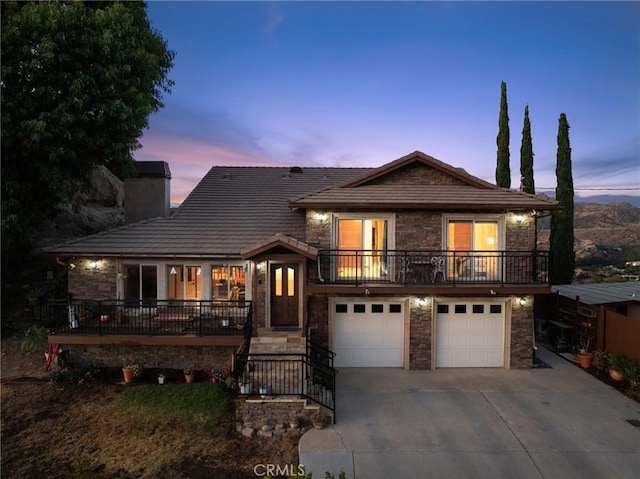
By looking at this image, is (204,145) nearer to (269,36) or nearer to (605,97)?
(269,36)

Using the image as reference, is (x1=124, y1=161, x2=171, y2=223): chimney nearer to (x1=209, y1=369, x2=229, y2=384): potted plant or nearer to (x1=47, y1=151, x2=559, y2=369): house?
(x1=47, y1=151, x2=559, y2=369): house

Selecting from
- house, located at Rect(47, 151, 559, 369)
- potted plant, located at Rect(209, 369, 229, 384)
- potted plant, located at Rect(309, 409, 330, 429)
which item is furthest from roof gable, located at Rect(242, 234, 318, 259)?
potted plant, located at Rect(309, 409, 330, 429)

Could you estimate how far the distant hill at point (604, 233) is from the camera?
33.1 meters

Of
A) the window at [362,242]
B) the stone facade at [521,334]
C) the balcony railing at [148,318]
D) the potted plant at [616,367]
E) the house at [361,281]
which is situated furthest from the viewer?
the window at [362,242]

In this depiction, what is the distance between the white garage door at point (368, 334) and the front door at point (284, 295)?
151cm

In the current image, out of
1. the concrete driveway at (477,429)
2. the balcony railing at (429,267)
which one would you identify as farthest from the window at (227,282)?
the concrete driveway at (477,429)

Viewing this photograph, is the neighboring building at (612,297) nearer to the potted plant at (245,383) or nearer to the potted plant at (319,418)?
the potted plant at (319,418)

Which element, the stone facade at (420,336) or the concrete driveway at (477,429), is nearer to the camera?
the concrete driveway at (477,429)

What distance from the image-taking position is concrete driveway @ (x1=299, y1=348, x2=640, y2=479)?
661 centimetres

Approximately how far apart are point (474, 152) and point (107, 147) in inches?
1098

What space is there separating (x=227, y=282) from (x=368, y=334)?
17.6 feet

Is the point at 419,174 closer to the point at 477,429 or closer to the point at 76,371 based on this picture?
the point at 477,429

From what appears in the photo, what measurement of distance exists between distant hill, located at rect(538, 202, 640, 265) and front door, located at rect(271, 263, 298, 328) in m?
24.7

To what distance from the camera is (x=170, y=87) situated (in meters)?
17.9
